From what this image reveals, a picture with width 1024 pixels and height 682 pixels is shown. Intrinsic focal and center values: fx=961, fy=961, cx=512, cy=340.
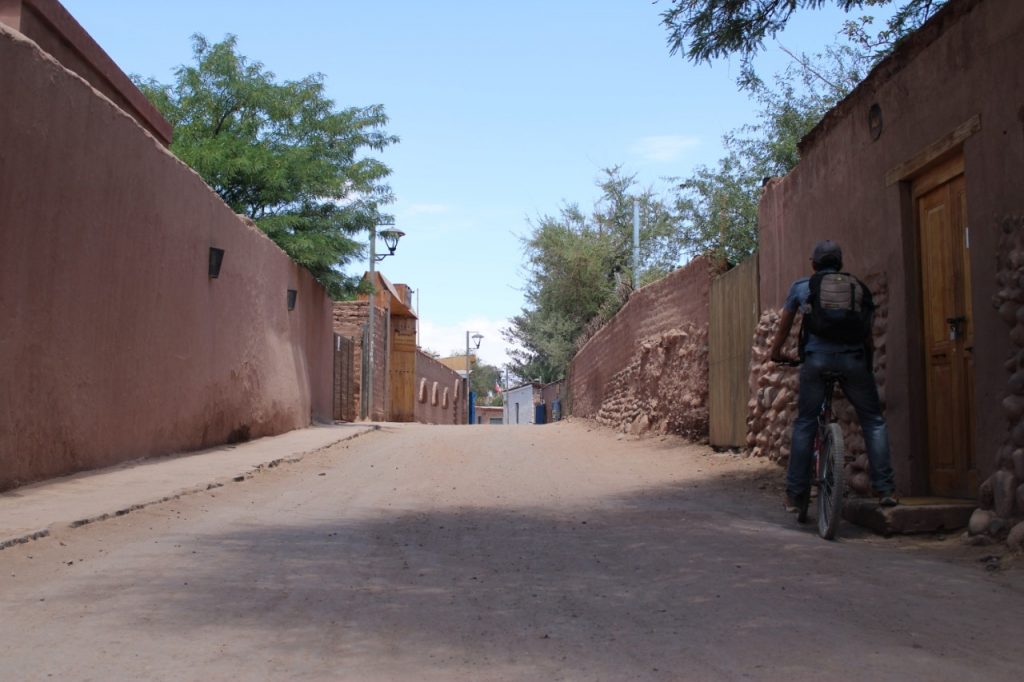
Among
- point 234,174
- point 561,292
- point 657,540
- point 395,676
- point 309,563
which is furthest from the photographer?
point 561,292

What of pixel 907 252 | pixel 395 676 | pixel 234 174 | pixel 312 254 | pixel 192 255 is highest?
pixel 234 174

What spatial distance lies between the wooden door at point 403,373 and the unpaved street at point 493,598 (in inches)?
944

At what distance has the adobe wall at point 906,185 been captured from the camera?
5359 millimetres

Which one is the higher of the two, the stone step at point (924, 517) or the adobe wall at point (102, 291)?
the adobe wall at point (102, 291)

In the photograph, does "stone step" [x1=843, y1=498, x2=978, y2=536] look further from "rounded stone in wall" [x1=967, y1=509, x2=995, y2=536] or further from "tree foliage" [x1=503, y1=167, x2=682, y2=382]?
"tree foliage" [x1=503, y1=167, x2=682, y2=382]

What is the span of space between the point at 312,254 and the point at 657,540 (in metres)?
13.1

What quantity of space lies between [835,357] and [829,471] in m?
0.70

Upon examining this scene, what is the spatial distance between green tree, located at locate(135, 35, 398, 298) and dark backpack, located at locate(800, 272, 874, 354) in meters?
12.3

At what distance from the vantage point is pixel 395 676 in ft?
10.1

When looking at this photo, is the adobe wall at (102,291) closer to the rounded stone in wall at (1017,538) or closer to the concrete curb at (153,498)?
the concrete curb at (153,498)

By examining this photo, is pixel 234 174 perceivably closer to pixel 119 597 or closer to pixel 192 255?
pixel 192 255

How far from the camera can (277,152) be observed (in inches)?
688

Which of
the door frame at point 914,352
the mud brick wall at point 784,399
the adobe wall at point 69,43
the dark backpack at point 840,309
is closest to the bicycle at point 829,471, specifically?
the dark backpack at point 840,309

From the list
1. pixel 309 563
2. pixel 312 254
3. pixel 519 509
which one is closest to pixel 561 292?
pixel 312 254
